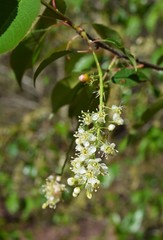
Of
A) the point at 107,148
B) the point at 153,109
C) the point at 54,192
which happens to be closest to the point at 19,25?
the point at 107,148

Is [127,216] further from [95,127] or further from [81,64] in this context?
[95,127]

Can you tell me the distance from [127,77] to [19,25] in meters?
0.32

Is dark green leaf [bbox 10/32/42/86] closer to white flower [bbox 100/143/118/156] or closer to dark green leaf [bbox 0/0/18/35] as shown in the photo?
dark green leaf [bbox 0/0/18/35]

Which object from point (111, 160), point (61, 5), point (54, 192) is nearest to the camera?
point (61, 5)

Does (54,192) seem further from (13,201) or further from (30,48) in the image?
(13,201)

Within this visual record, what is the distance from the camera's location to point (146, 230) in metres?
3.43

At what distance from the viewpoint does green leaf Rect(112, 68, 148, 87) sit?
1110mm

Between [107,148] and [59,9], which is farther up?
[59,9]

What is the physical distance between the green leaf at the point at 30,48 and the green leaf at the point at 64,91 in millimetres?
113

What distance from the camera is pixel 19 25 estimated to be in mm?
931

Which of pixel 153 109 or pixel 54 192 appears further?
pixel 153 109

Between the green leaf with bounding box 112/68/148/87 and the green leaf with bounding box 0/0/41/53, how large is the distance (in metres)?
0.26

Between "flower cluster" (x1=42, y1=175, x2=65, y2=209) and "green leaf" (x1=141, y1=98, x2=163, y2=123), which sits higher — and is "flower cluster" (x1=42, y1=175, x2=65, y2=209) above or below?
below

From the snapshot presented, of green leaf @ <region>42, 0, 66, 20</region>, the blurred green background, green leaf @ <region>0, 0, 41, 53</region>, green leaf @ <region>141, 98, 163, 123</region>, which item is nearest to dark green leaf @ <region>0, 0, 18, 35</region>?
green leaf @ <region>0, 0, 41, 53</region>
